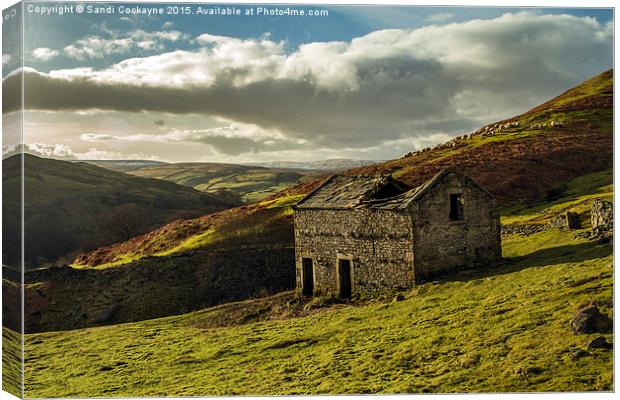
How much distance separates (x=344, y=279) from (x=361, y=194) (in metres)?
3.09

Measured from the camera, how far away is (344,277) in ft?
73.3

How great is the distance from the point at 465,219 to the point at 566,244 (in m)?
3.62

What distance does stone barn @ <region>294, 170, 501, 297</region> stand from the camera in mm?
20484

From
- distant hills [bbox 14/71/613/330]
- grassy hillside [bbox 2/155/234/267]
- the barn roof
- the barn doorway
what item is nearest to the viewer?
grassy hillside [bbox 2/155/234/267]

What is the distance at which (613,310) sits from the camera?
1418 centimetres

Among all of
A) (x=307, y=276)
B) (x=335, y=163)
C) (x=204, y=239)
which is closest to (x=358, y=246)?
(x=307, y=276)

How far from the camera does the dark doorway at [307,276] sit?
2354 cm

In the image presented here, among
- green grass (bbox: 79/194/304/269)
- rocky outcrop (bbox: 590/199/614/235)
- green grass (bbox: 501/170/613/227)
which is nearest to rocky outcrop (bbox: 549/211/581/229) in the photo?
green grass (bbox: 501/170/613/227)

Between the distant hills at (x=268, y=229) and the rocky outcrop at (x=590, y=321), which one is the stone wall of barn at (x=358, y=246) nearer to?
the distant hills at (x=268, y=229)

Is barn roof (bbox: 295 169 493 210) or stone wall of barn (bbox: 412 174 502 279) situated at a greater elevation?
barn roof (bbox: 295 169 493 210)

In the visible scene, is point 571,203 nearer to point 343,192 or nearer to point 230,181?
point 343,192

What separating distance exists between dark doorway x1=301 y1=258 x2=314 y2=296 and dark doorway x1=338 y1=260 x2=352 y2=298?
159 centimetres

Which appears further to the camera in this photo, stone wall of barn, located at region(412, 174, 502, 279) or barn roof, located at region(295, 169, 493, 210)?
barn roof, located at region(295, 169, 493, 210)

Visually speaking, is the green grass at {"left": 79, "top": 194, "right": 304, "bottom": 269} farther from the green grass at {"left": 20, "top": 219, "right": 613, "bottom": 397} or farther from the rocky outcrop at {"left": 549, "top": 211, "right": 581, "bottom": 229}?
the rocky outcrop at {"left": 549, "top": 211, "right": 581, "bottom": 229}
